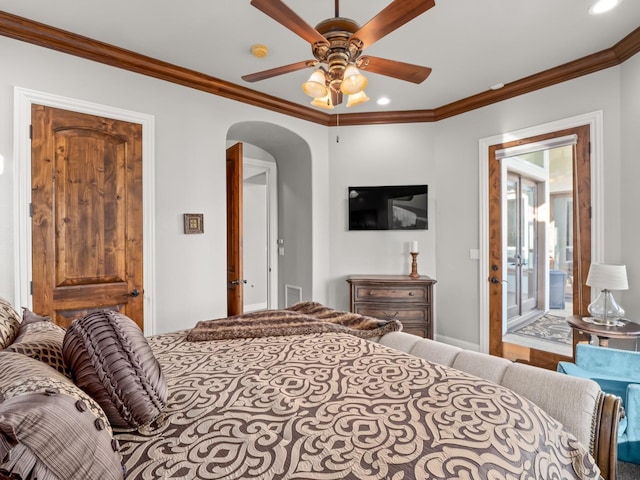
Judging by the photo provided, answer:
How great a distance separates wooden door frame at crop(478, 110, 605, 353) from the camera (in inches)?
113

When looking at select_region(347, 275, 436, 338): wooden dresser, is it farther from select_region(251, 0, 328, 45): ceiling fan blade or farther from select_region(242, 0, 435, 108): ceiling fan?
select_region(251, 0, 328, 45): ceiling fan blade

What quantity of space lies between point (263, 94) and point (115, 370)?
3.27 meters

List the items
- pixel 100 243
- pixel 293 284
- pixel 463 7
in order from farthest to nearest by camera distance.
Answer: pixel 293 284, pixel 100 243, pixel 463 7

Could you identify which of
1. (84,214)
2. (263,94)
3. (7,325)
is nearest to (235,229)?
(84,214)

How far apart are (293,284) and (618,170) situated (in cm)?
355

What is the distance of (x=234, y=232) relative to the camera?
3.40m

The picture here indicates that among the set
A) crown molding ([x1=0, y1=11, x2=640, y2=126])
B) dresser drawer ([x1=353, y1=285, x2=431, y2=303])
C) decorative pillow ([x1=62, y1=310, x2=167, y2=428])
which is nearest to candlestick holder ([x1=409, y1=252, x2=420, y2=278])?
dresser drawer ([x1=353, y1=285, x2=431, y2=303])

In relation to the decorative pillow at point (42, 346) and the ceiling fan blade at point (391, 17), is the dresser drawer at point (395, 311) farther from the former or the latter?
the decorative pillow at point (42, 346)

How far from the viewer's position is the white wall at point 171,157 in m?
2.33

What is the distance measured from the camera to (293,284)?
462 cm

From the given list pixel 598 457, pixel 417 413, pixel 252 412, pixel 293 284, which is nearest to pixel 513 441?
pixel 417 413

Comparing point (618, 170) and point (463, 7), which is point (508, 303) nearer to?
point (618, 170)

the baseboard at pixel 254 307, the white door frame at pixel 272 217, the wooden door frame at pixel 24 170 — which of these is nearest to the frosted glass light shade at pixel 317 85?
the wooden door frame at pixel 24 170

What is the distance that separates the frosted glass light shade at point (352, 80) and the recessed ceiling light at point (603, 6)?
1.74 metres
